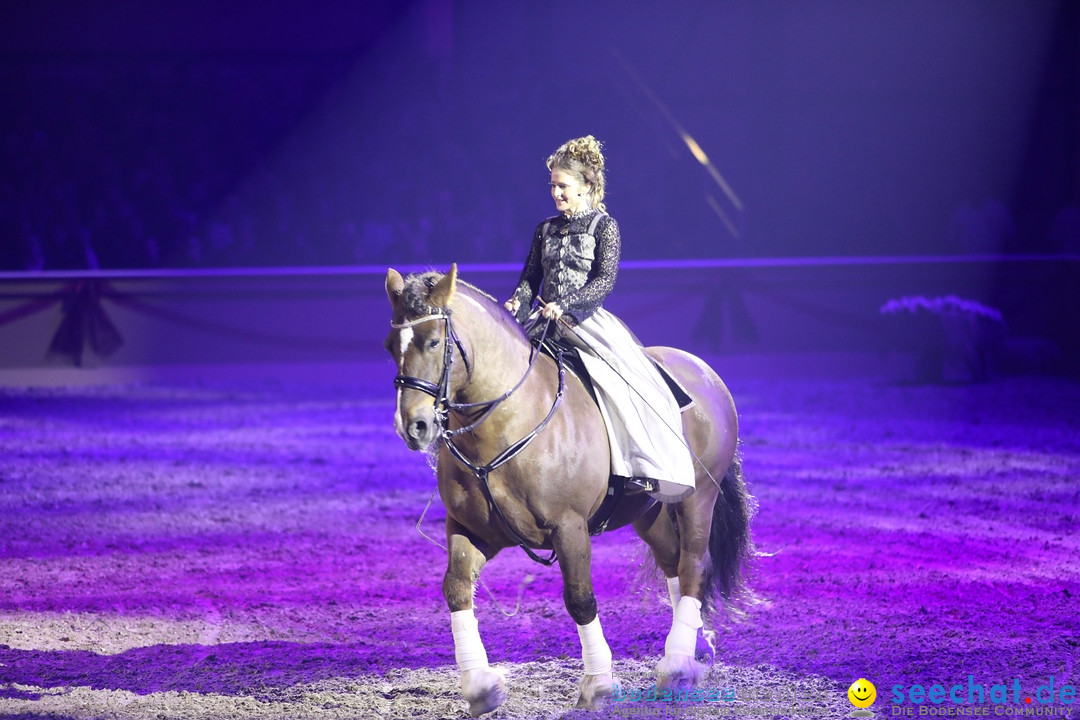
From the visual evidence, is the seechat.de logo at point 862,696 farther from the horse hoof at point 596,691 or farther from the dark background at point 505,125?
the dark background at point 505,125

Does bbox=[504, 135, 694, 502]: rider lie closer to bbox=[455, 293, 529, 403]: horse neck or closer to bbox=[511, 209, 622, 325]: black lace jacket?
bbox=[511, 209, 622, 325]: black lace jacket

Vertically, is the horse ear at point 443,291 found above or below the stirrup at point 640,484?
above

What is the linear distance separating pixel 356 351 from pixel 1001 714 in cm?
1061

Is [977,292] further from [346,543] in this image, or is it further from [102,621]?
[102,621]

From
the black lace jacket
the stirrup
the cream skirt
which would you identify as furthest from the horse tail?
the black lace jacket

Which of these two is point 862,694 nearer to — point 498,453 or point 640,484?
point 640,484

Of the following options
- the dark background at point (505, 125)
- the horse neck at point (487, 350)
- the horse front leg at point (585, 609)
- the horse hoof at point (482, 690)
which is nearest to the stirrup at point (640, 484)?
the horse front leg at point (585, 609)

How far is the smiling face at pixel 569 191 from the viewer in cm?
366

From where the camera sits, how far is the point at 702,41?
16734mm

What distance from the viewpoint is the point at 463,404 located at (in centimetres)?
332

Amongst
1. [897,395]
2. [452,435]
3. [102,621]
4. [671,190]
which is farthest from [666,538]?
[671,190]

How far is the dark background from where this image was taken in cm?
1600

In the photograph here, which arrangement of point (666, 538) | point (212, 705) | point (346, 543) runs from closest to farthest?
point (212, 705), point (666, 538), point (346, 543)

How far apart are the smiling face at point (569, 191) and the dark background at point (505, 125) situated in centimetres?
1230
